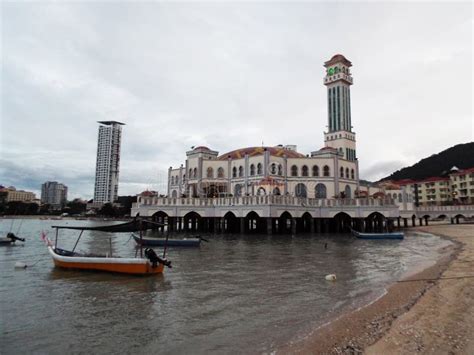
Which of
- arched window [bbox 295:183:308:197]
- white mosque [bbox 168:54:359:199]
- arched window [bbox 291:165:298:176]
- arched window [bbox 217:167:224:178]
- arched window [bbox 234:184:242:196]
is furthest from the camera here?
arched window [bbox 217:167:224:178]

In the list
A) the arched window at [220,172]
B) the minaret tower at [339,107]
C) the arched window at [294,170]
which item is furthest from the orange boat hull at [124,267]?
the minaret tower at [339,107]

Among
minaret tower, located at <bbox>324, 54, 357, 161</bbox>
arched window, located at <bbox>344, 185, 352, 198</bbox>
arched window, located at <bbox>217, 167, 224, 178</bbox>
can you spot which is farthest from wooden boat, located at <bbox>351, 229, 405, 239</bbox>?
minaret tower, located at <bbox>324, 54, 357, 161</bbox>

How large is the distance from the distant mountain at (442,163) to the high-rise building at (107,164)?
131 m

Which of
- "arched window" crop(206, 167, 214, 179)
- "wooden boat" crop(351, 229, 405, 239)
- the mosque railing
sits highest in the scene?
"arched window" crop(206, 167, 214, 179)

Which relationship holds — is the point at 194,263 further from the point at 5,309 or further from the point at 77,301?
the point at 5,309

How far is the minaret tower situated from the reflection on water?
161 feet

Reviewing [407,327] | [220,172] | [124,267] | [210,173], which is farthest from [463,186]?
[407,327]

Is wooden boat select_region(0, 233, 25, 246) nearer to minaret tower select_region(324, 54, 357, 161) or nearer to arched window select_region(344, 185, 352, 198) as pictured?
arched window select_region(344, 185, 352, 198)

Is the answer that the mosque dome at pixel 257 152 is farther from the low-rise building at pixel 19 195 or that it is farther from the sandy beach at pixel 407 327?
the low-rise building at pixel 19 195

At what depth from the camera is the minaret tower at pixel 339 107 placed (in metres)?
66.8

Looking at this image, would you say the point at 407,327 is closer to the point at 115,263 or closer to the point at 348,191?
the point at 115,263

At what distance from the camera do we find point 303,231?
4841cm

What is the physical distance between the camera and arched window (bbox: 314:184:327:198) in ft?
170

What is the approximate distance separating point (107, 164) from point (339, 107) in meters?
135
